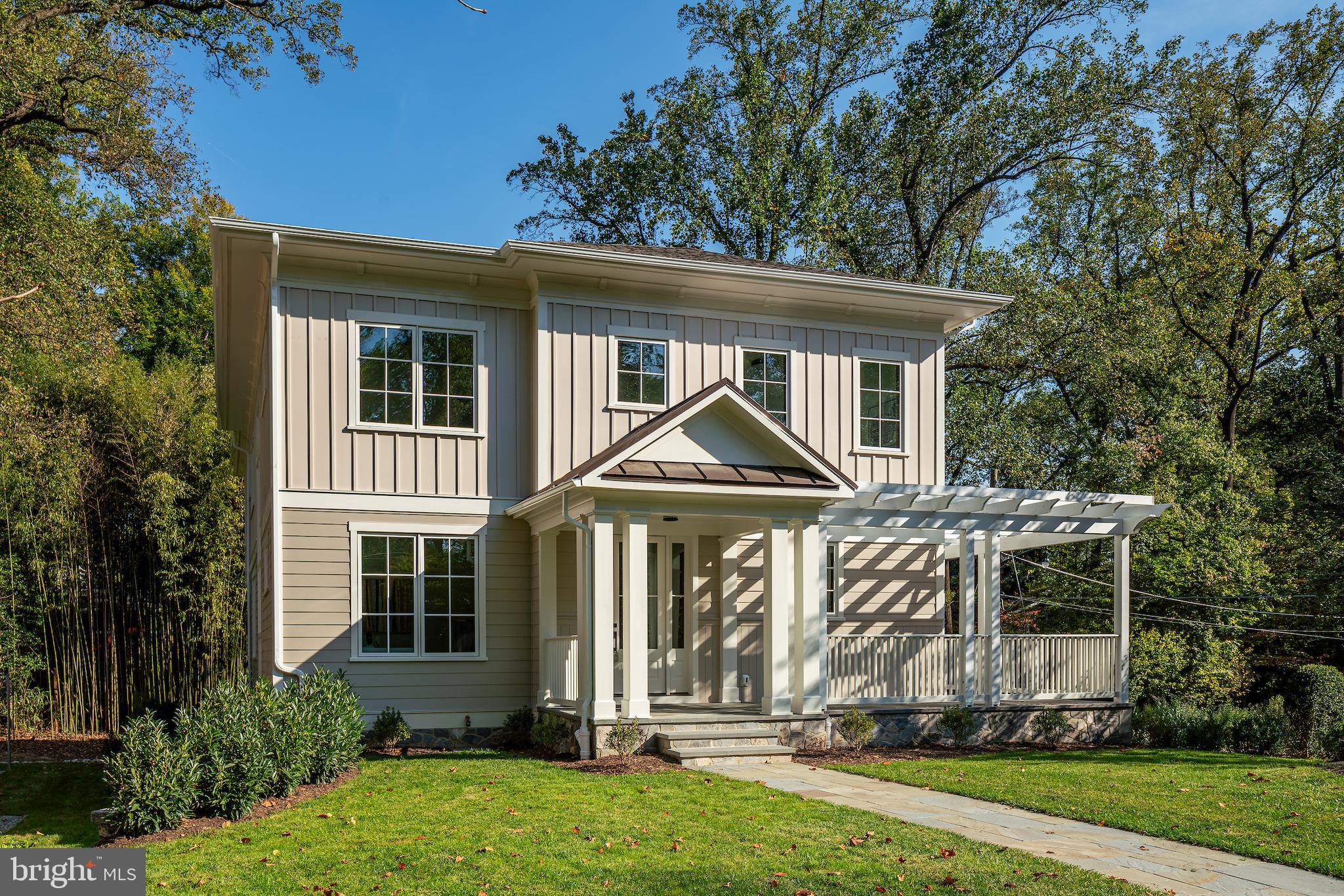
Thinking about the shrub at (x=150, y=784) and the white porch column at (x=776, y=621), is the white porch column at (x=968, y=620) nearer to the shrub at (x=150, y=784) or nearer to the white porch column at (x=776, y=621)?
the white porch column at (x=776, y=621)

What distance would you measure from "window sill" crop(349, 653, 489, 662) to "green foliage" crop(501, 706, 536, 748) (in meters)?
0.77

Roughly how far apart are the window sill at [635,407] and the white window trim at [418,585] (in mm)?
2150

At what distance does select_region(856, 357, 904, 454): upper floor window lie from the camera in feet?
47.7

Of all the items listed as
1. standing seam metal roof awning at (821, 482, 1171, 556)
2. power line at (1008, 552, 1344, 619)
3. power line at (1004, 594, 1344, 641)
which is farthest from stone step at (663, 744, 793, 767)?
power line at (1004, 594, 1344, 641)

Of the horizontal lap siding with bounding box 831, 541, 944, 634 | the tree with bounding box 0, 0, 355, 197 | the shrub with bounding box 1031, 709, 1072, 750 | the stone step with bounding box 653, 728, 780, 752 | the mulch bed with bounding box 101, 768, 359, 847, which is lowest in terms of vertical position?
the shrub with bounding box 1031, 709, 1072, 750

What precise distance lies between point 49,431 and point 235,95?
6864 millimetres

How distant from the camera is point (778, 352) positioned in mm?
14133

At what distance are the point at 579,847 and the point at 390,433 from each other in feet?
22.3

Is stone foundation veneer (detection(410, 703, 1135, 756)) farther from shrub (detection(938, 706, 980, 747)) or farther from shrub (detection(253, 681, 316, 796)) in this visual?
shrub (detection(253, 681, 316, 796))

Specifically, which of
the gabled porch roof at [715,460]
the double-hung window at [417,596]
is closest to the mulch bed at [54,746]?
the double-hung window at [417,596]

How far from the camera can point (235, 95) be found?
18.3 metres

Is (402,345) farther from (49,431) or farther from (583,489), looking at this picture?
(49,431)

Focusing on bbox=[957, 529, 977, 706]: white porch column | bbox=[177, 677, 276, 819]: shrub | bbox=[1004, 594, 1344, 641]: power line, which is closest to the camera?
bbox=[177, 677, 276, 819]: shrub

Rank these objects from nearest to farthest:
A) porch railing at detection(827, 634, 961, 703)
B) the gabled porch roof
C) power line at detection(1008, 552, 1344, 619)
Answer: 1. the gabled porch roof
2. porch railing at detection(827, 634, 961, 703)
3. power line at detection(1008, 552, 1344, 619)
